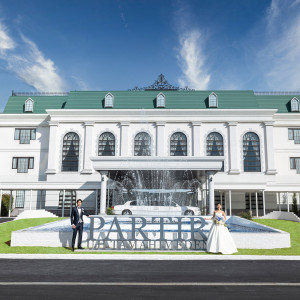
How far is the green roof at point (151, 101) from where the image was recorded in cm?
3812

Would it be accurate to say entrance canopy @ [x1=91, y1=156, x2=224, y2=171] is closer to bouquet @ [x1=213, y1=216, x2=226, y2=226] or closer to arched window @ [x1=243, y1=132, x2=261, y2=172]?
arched window @ [x1=243, y1=132, x2=261, y2=172]

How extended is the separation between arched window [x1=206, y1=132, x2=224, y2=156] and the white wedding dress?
23.8 m

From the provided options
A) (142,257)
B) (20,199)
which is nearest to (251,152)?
(20,199)

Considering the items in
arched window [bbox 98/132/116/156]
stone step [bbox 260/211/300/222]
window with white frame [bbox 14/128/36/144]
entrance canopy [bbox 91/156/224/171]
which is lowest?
stone step [bbox 260/211/300/222]

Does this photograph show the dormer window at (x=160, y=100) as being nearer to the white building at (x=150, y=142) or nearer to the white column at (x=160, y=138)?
the white building at (x=150, y=142)

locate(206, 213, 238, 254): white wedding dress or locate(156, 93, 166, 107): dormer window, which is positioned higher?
locate(156, 93, 166, 107): dormer window

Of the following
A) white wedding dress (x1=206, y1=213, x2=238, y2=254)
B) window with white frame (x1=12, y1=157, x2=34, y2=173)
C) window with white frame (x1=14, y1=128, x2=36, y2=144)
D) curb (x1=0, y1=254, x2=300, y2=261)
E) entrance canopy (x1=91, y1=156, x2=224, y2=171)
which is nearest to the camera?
curb (x1=0, y1=254, x2=300, y2=261)

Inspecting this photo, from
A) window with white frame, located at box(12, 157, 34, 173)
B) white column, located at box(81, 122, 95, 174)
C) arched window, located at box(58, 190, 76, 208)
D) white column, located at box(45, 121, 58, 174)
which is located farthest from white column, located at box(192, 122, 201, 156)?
window with white frame, located at box(12, 157, 34, 173)

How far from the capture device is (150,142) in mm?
36219

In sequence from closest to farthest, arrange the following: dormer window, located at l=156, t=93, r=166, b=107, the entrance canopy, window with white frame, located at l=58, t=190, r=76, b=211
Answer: the entrance canopy < window with white frame, located at l=58, t=190, r=76, b=211 < dormer window, located at l=156, t=93, r=166, b=107

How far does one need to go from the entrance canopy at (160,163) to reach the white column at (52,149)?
39.9 feet

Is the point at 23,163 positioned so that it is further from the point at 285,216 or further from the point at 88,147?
the point at 285,216

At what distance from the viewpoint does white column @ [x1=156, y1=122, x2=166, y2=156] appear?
35.8 metres

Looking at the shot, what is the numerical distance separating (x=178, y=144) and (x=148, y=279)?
1130 inches
